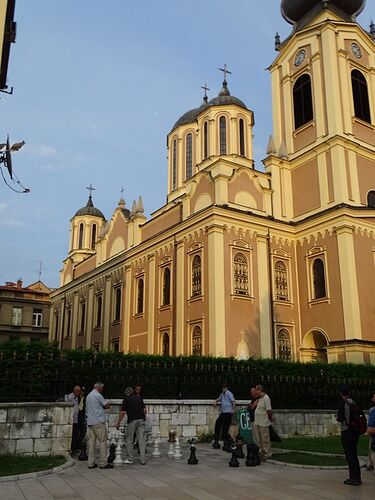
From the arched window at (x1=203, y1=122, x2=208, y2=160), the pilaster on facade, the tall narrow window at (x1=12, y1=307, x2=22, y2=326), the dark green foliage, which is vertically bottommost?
the dark green foliage

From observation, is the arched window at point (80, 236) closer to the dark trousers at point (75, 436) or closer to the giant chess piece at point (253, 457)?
the dark trousers at point (75, 436)

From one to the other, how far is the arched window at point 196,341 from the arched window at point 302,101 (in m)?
14.2

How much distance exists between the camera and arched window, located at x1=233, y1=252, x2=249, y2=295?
2575 cm

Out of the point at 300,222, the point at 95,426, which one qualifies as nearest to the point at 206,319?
the point at 300,222

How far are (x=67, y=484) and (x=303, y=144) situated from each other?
84.5ft

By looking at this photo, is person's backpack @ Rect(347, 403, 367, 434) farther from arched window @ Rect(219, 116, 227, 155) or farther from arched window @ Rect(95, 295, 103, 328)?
arched window @ Rect(95, 295, 103, 328)

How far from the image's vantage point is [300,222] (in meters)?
28.4

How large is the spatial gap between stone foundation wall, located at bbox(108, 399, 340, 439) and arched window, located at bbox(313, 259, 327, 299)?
10507 mm

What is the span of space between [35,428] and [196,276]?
1623 centimetres

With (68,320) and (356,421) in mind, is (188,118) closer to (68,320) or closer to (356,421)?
(68,320)

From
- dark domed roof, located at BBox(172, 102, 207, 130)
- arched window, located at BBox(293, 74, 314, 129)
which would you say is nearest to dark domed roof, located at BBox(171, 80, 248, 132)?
dark domed roof, located at BBox(172, 102, 207, 130)

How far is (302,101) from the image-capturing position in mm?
31562

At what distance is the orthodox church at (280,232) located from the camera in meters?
25.3

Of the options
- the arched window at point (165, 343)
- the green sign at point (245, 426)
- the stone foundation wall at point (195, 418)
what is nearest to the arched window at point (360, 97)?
the arched window at point (165, 343)
